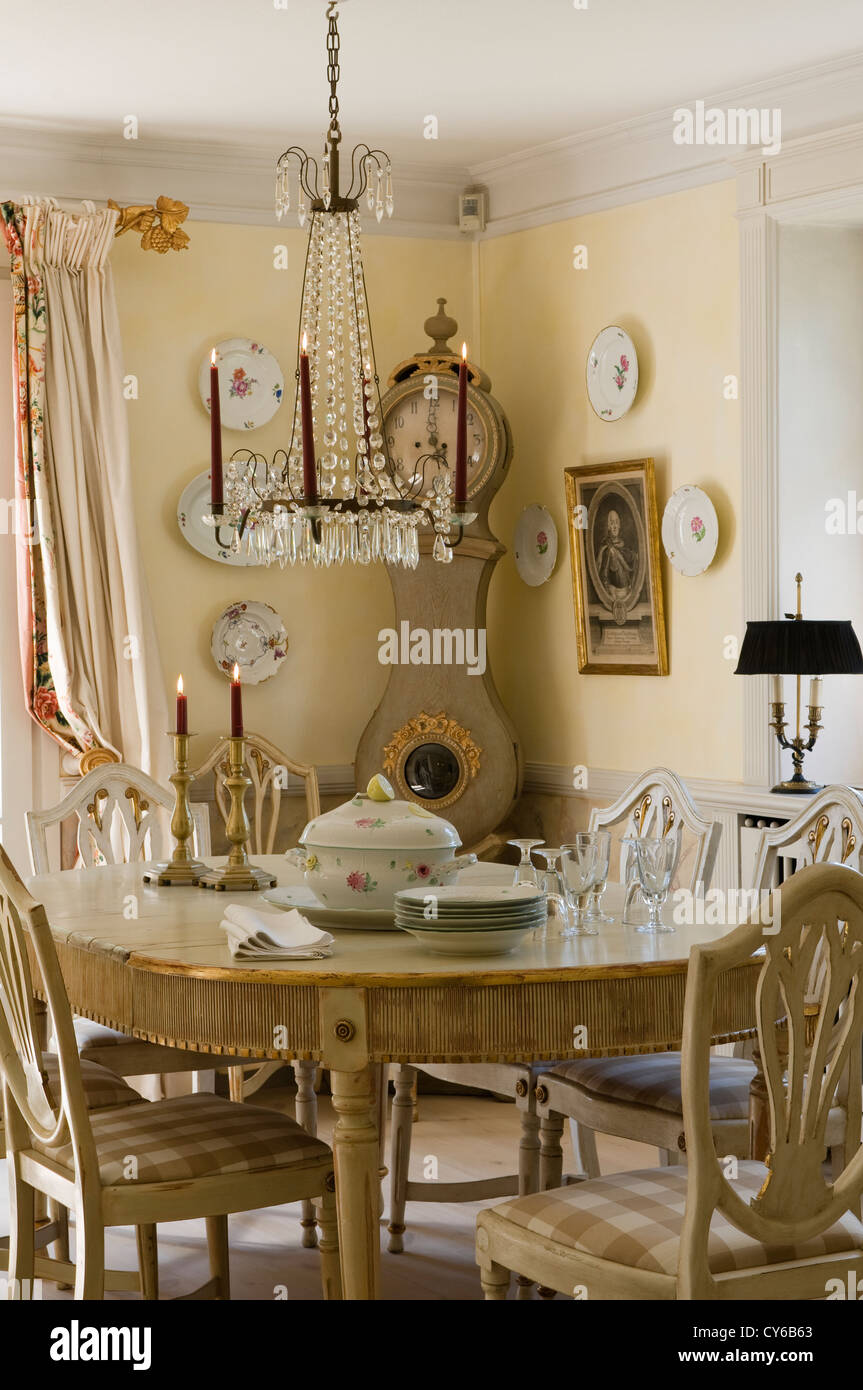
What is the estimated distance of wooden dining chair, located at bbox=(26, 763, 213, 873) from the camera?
394cm

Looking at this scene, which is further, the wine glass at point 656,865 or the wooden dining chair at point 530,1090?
the wooden dining chair at point 530,1090

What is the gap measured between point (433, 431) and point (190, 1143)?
2827 millimetres

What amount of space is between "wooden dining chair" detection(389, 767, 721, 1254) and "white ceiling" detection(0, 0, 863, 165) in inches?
70.2

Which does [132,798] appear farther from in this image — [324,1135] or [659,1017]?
[659,1017]

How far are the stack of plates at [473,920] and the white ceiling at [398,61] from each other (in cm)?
219

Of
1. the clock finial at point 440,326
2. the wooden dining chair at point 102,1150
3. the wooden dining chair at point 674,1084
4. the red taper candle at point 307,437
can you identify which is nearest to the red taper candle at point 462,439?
the red taper candle at point 307,437

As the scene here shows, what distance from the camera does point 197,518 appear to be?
5.04 meters

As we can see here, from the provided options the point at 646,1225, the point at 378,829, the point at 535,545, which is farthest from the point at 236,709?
the point at 535,545

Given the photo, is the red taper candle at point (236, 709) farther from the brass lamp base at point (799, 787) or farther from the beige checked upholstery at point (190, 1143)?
the brass lamp base at point (799, 787)

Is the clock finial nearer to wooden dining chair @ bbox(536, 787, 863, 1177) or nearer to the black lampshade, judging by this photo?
the black lampshade

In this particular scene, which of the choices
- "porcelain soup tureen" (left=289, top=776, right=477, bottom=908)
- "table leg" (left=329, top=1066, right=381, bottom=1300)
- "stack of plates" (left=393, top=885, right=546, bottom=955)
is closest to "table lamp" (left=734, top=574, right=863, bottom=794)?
"porcelain soup tureen" (left=289, top=776, right=477, bottom=908)

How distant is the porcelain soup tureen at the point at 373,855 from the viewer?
2830 millimetres

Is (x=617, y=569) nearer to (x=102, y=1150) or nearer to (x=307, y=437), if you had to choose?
(x=307, y=437)
